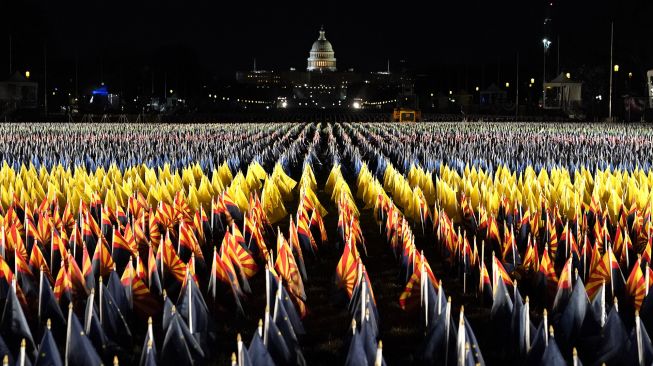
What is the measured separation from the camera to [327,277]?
12.7 m

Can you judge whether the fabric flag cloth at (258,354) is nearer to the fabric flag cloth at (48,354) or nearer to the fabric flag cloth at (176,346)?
the fabric flag cloth at (176,346)

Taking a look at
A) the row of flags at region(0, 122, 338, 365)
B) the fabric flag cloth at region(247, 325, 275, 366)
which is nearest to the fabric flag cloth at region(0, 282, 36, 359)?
the row of flags at region(0, 122, 338, 365)

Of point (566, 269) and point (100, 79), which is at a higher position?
point (100, 79)

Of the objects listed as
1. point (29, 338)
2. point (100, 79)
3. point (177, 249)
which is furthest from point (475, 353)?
point (100, 79)

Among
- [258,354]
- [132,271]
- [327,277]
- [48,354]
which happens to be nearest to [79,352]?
[48,354]

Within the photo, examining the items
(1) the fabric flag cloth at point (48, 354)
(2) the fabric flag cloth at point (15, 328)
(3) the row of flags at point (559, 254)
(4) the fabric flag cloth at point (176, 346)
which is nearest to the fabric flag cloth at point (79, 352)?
(1) the fabric flag cloth at point (48, 354)

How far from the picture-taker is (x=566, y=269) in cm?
979

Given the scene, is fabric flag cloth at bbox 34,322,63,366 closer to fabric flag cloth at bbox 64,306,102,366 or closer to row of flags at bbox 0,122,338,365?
row of flags at bbox 0,122,338,365

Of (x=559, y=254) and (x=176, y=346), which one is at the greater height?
(x=559, y=254)

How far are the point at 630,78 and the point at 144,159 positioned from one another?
245ft

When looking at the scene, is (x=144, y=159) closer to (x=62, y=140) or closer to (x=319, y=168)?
(x=319, y=168)

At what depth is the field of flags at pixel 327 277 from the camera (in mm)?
8078

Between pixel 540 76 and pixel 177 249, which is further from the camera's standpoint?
pixel 540 76

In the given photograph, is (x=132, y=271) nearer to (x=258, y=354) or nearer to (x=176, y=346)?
(x=176, y=346)
